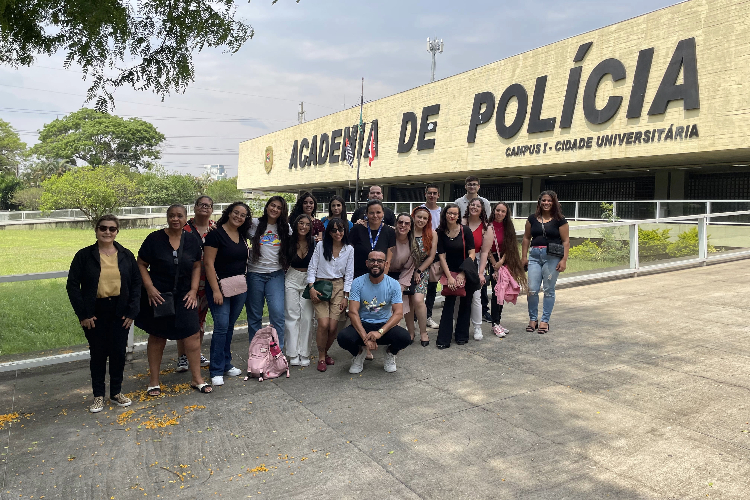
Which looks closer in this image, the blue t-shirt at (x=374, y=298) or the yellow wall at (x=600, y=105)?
the blue t-shirt at (x=374, y=298)

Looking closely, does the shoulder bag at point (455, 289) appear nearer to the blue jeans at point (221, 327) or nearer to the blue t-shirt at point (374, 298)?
the blue t-shirt at point (374, 298)

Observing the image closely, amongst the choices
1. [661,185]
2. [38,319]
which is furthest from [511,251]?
[661,185]

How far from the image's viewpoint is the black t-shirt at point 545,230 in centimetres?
660

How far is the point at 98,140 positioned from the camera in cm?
7044

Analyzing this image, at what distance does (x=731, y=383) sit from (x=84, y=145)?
75948mm

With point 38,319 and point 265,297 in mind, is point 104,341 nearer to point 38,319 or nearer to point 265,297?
point 265,297

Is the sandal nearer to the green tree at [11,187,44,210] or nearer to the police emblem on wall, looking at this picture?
the police emblem on wall

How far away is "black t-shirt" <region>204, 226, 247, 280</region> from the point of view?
204 inches

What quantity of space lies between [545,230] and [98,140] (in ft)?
245

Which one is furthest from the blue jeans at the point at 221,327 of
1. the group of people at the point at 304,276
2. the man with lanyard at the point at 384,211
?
the man with lanyard at the point at 384,211

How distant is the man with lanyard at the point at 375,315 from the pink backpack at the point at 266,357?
23.9 inches

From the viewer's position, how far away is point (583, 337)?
6438mm

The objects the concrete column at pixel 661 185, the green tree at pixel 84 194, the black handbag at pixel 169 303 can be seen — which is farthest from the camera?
the green tree at pixel 84 194

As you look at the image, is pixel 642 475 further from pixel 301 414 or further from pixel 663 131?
pixel 663 131
